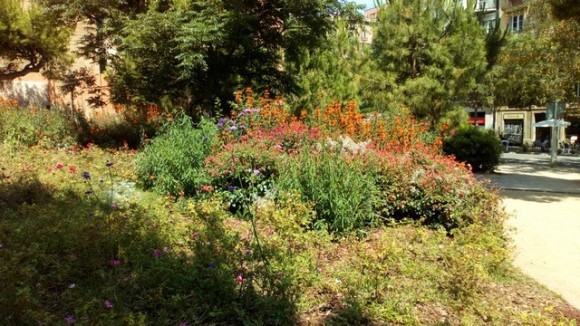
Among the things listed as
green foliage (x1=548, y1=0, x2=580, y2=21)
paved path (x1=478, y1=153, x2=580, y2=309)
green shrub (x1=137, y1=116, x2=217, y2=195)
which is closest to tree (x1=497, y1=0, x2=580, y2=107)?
green foliage (x1=548, y1=0, x2=580, y2=21)

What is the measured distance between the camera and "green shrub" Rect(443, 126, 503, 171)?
532 inches

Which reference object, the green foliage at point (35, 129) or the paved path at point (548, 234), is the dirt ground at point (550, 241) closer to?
the paved path at point (548, 234)

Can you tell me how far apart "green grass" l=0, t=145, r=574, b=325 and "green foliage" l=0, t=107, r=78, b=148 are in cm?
558

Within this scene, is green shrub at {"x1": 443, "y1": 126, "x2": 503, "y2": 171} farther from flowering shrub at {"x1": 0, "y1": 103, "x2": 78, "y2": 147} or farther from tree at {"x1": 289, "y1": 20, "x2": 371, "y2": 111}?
flowering shrub at {"x1": 0, "y1": 103, "x2": 78, "y2": 147}

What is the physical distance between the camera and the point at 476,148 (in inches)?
531

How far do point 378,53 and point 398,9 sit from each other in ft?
5.39

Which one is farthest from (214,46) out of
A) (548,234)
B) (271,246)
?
(548,234)

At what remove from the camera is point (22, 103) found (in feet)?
55.9

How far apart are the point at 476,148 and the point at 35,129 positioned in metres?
11.9

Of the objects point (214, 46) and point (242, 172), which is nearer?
point (242, 172)

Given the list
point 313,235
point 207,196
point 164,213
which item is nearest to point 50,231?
point 164,213

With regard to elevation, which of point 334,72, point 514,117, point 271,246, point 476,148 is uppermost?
point 334,72

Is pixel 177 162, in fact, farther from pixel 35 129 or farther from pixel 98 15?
pixel 98 15

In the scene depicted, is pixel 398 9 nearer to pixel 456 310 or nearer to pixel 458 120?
pixel 458 120
